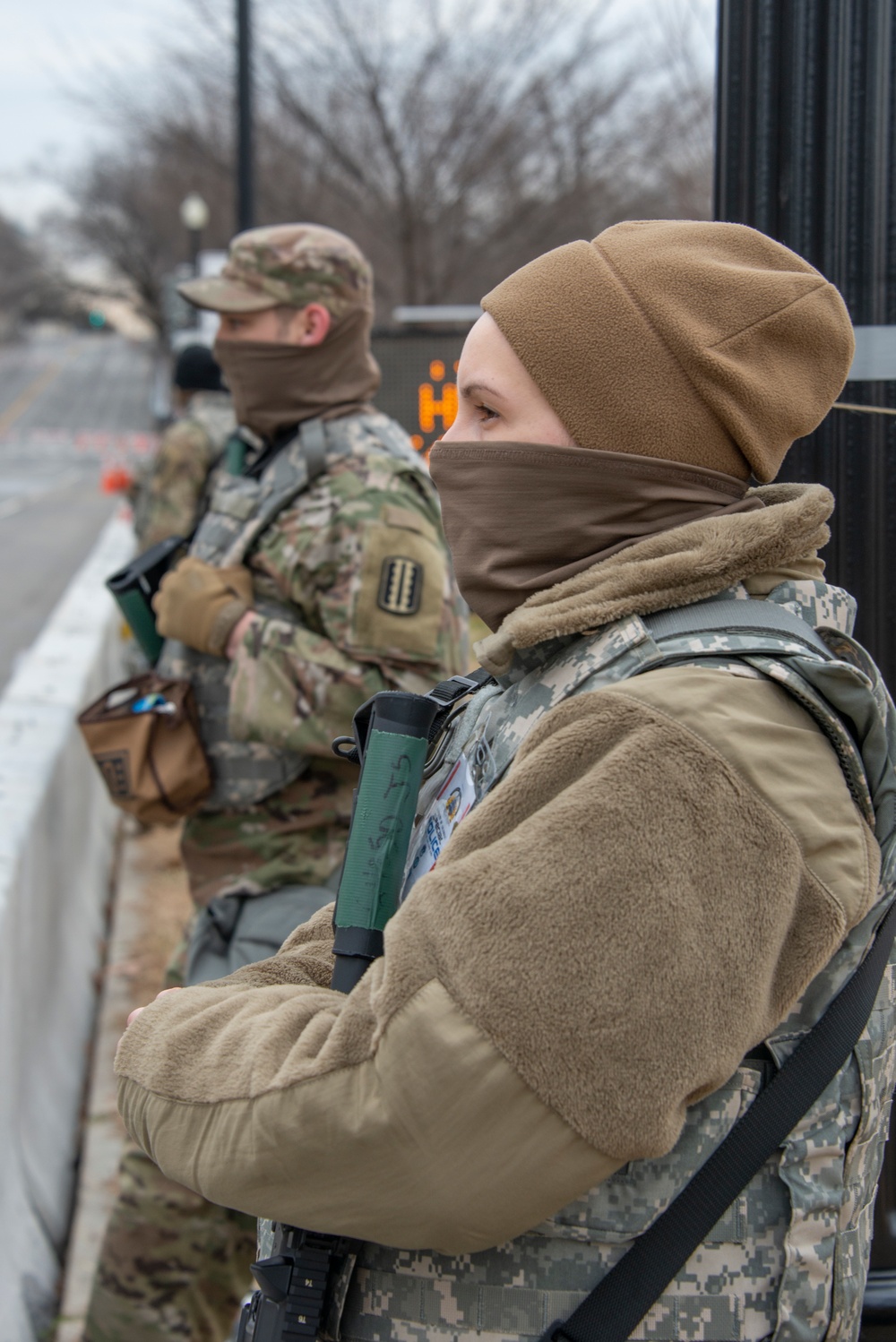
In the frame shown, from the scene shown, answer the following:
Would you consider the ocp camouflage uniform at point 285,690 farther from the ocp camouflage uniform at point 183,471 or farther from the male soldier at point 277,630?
the ocp camouflage uniform at point 183,471

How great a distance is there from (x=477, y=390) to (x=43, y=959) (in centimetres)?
307

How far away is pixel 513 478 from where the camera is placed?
1376 mm

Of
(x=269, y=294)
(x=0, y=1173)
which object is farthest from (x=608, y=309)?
(x=0, y=1173)

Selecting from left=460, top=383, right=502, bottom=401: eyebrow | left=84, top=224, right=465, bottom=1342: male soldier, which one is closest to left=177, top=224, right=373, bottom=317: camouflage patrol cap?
left=84, top=224, right=465, bottom=1342: male soldier

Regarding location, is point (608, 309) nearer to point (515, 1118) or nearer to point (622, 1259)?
point (515, 1118)

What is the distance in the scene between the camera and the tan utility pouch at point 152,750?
9.91 ft

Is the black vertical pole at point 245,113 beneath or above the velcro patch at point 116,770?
above

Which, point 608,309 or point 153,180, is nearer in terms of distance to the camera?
point 608,309

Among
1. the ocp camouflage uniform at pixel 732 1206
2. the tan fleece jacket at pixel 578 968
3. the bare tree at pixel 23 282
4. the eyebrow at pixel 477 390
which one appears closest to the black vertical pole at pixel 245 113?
the eyebrow at pixel 477 390

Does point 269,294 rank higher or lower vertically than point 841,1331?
higher

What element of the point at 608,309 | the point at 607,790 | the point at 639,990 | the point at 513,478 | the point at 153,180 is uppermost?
the point at 608,309

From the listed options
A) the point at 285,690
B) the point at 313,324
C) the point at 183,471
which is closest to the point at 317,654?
the point at 285,690

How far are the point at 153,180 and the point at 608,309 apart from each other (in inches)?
1105

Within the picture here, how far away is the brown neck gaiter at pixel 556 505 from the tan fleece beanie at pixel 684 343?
0.03 metres
